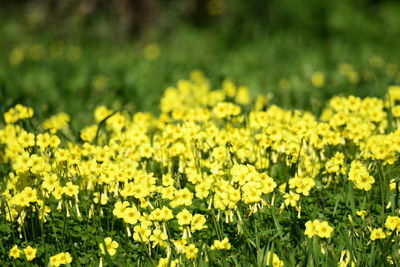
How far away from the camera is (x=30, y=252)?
2613 mm

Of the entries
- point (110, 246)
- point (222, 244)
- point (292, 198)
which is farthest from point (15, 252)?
point (292, 198)

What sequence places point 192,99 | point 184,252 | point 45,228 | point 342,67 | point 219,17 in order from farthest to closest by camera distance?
point 219,17 < point 342,67 < point 192,99 < point 45,228 < point 184,252

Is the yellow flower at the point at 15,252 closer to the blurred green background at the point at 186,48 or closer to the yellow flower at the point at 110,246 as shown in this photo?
the yellow flower at the point at 110,246

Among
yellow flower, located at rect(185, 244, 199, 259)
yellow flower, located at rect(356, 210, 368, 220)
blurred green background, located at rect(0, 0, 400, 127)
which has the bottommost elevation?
yellow flower, located at rect(185, 244, 199, 259)

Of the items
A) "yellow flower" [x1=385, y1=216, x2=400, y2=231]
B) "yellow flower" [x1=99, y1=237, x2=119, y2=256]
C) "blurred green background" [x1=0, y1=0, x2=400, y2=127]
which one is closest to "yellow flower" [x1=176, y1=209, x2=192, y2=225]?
"yellow flower" [x1=99, y1=237, x2=119, y2=256]

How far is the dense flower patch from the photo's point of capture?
263 cm

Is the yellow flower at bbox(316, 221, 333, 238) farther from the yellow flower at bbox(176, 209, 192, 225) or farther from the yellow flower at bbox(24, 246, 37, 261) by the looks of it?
the yellow flower at bbox(24, 246, 37, 261)

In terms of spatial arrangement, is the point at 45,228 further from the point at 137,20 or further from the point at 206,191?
the point at 137,20

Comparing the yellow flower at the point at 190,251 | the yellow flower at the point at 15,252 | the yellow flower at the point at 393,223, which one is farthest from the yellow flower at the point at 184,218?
the yellow flower at the point at 393,223

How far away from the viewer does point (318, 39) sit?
27.5 ft

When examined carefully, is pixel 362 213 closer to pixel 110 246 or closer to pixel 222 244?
pixel 222 244

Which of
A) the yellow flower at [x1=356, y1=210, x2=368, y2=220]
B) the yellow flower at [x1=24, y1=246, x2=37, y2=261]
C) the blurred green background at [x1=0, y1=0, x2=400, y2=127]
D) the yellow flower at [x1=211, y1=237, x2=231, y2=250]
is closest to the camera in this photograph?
the yellow flower at [x1=211, y1=237, x2=231, y2=250]

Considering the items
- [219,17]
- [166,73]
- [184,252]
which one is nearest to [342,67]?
[166,73]

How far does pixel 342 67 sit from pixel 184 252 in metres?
4.45
